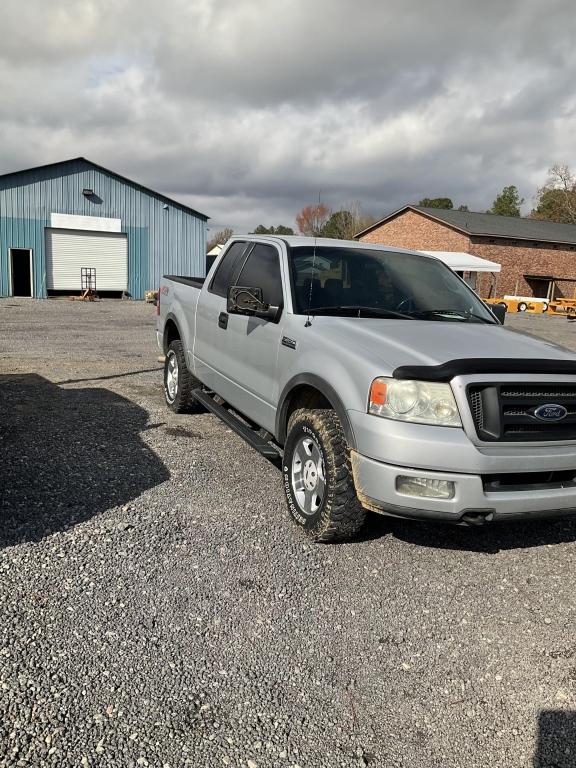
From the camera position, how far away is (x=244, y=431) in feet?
16.1

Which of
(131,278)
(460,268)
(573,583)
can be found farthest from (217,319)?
(460,268)

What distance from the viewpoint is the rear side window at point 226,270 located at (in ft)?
18.9

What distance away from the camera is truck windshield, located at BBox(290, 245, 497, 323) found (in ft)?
14.7

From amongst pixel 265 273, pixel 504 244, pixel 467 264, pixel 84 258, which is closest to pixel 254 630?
pixel 265 273

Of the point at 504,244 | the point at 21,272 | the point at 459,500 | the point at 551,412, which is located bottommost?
the point at 459,500

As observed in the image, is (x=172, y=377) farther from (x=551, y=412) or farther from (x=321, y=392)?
(x=551, y=412)

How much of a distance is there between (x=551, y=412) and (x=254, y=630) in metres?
2.00

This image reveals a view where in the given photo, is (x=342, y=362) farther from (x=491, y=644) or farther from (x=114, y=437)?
(x=114, y=437)

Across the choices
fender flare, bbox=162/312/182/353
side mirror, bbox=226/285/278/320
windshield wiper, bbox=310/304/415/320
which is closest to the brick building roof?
fender flare, bbox=162/312/182/353

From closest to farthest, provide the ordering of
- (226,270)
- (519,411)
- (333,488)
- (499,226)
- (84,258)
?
1. (519,411)
2. (333,488)
3. (226,270)
4. (84,258)
5. (499,226)

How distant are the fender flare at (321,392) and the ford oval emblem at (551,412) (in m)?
1.04

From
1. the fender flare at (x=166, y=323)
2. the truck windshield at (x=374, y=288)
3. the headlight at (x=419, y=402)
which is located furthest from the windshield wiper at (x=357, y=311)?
the fender flare at (x=166, y=323)

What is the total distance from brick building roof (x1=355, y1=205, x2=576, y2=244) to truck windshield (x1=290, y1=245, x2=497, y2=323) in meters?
41.1

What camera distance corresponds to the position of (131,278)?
31.6 meters
